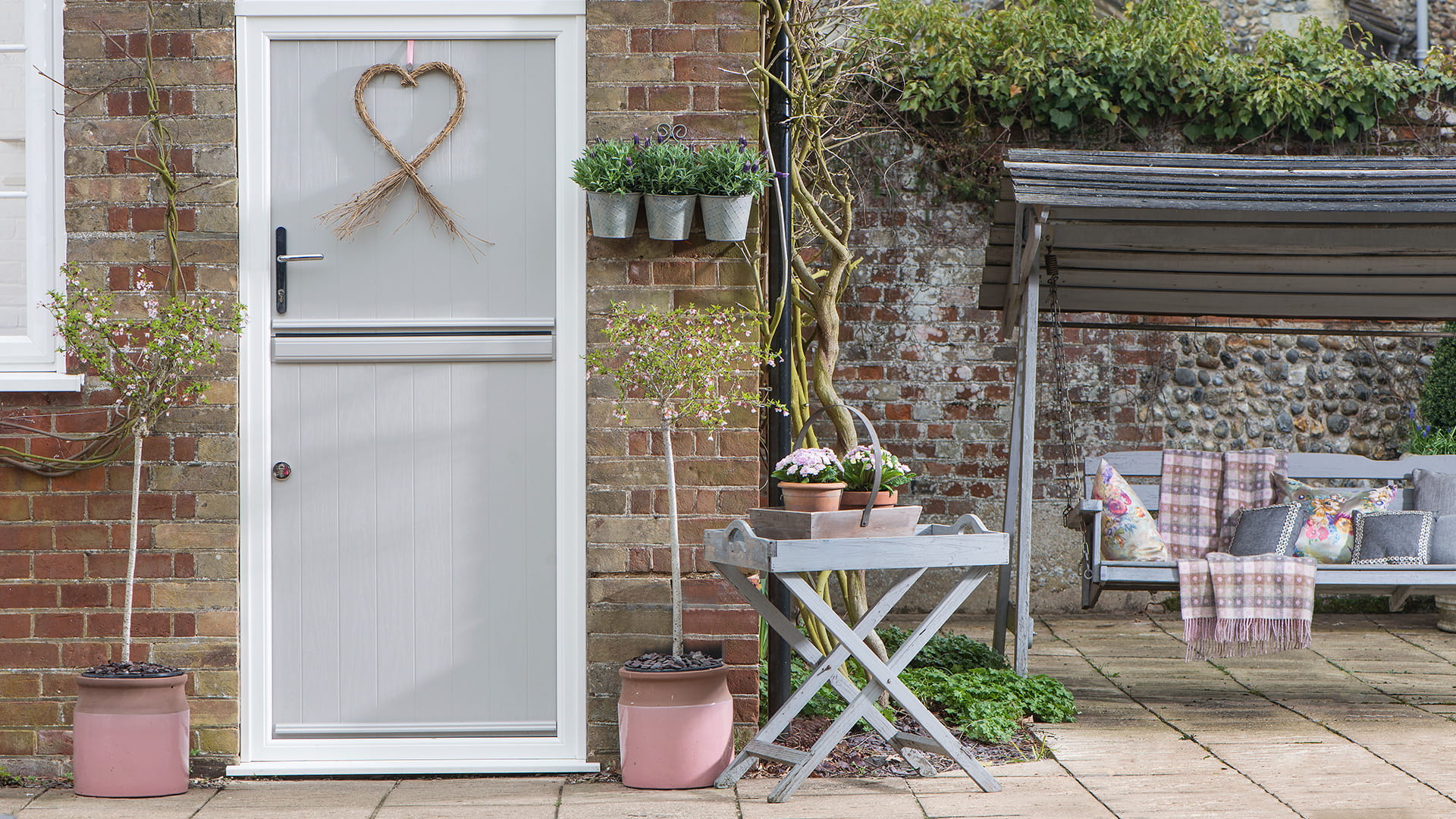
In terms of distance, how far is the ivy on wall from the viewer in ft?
21.7

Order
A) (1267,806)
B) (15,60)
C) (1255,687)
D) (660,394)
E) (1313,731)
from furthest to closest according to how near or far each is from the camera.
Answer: (1255,687), (1313,731), (15,60), (660,394), (1267,806)

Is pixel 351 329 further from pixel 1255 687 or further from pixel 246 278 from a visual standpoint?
pixel 1255 687

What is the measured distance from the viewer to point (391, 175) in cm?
376

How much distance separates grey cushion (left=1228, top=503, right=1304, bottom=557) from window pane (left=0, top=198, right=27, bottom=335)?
466 cm

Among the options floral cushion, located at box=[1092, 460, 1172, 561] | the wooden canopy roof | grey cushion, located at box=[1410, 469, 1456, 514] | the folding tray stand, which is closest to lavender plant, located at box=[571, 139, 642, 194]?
the folding tray stand

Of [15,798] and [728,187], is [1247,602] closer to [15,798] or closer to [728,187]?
[728,187]

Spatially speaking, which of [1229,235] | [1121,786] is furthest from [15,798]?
[1229,235]

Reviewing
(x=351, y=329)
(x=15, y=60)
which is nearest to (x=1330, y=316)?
(x=351, y=329)

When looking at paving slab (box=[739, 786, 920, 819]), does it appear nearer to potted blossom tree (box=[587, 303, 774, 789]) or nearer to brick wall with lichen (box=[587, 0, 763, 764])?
potted blossom tree (box=[587, 303, 774, 789])

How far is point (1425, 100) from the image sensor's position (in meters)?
6.85

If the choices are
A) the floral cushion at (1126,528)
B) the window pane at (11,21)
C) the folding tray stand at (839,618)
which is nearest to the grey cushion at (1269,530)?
the floral cushion at (1126,528)

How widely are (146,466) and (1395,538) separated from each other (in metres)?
4.80

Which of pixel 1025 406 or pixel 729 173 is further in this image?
pixel 1025 406

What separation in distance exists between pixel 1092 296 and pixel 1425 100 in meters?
3.04
